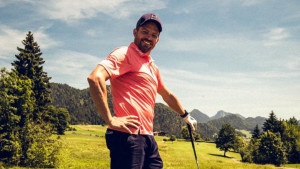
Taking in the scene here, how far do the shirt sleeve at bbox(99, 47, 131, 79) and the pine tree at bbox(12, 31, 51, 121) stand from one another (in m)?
38.7

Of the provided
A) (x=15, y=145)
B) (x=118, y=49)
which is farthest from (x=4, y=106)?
(x=118, y=49)

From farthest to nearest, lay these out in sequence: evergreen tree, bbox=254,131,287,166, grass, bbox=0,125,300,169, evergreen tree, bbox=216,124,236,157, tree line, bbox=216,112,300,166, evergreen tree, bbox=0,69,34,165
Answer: evergreen tree, bbox=216,124,236,157, tree line, bbox=216,112,300,166, evergreen tree, bbox=254,131,287,166, grass, bbox=0,125,300,169, evergreen tree, bbox=0,69,34,165

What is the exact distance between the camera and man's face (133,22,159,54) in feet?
9.75

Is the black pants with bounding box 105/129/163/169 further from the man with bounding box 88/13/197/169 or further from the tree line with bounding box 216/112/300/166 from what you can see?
the tree line with bounding box 216/112/300/166

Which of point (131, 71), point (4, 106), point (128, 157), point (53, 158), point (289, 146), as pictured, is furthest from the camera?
point (289, 146)

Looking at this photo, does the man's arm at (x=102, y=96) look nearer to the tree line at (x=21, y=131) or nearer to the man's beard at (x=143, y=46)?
the man's beard at (x=143, y=46)

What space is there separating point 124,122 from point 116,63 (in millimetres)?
712

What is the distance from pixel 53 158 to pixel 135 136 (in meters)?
21.6

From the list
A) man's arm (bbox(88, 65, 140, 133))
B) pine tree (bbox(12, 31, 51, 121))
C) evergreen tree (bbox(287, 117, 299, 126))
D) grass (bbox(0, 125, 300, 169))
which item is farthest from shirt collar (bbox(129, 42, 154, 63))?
evergreen tree (bbox(287, 117, 299, 126))

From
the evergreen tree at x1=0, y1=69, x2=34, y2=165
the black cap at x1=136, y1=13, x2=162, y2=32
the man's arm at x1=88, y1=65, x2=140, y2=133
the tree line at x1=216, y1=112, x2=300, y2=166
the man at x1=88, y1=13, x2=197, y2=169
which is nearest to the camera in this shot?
the man's arm at x1=88, y1=65, x2=140, y2=133

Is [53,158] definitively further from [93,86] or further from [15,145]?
[93,86]

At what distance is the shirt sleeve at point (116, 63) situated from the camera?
257 cm

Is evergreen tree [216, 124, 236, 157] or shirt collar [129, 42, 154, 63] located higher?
shirt collar [129, 42, 154, 63]

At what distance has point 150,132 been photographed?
115 inches
